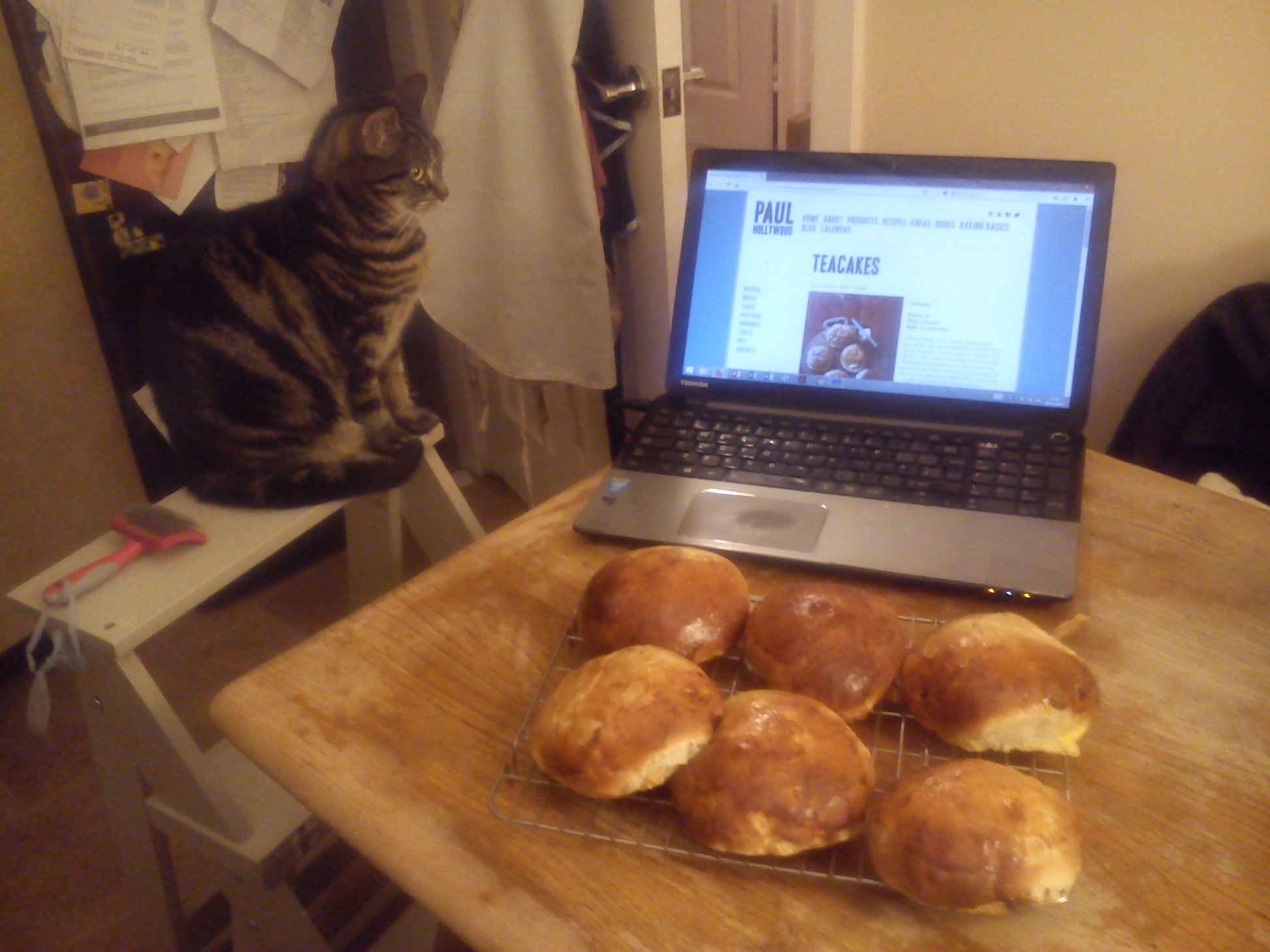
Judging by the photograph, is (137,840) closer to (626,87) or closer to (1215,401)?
(626,87)

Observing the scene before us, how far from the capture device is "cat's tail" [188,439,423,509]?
2.76ft

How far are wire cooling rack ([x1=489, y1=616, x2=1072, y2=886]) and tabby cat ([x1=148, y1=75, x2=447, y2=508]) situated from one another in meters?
0.49

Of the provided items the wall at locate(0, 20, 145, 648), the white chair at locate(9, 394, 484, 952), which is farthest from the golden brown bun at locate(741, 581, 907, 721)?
the wall at locate(0, 20, 145, 648)

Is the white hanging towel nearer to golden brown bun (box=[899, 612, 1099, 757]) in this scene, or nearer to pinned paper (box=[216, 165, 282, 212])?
pinned paper (box=[216, 165, 282, 212])

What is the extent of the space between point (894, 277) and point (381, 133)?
0.54 metres

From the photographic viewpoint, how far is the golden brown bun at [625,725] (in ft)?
1.44

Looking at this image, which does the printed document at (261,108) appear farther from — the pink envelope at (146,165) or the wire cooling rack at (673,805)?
the wire cooling rack at (673,805)

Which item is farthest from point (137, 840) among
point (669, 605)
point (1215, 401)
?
point (1215, 401)

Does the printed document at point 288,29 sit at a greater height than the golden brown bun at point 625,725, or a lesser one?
greater

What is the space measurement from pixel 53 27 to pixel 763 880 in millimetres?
1120

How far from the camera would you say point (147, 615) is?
67cm

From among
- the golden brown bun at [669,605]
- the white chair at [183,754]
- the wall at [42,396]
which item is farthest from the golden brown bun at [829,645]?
the wall at [42,396]

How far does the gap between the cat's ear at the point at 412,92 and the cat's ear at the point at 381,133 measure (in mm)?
64

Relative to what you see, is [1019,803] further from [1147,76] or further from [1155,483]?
[1147,76]
